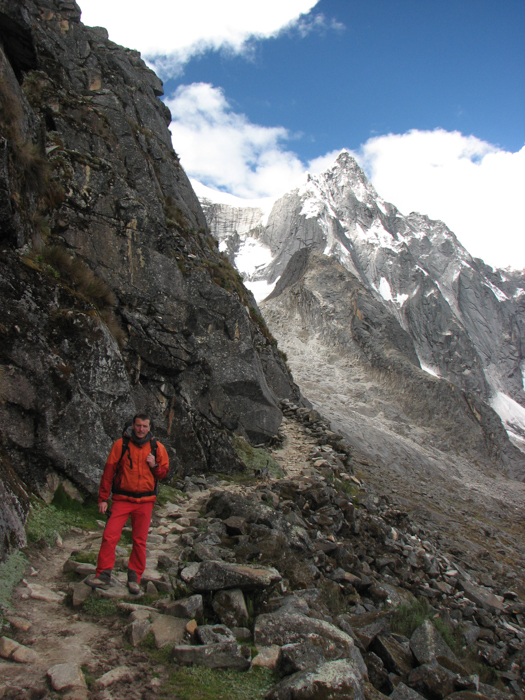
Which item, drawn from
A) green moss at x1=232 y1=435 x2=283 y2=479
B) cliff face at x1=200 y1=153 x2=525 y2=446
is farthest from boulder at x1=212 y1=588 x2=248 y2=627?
cliff face at x1=200 y1=153 x2=525 y2=446

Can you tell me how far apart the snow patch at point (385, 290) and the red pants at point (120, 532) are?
317ft

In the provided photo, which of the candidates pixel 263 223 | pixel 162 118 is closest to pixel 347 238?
pixel 263 223

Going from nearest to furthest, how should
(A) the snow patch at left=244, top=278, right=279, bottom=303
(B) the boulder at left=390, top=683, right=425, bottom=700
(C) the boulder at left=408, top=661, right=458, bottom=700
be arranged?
(B) the boulder at left=390, top=683, right=425, bottom=700 → (C) the boulder at left=408, top=661, right=458, bottom=700 → (A) the snow patch at left=244, top=278, right=279, bottom=303

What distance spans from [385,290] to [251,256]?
1405 inches

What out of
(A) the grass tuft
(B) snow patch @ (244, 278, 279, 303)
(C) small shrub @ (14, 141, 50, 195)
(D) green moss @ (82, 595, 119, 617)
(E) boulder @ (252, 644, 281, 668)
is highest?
(B) snow patch @ (244, 278, 279, 303)

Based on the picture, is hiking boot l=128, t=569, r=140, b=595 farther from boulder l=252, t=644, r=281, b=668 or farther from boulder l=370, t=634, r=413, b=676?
boulder l=370, t=634, r=413, b=676

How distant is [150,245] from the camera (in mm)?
11344

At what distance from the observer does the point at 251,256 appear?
10131 cm

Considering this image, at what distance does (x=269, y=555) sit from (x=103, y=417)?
12.5ft

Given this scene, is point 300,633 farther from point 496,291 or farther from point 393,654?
point 496,291

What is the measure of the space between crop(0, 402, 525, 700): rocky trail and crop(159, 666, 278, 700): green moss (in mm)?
22

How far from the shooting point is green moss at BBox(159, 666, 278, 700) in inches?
106

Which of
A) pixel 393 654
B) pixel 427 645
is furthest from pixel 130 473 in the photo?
pixel 427 645

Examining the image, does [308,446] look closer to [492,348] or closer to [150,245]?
[150,245]
